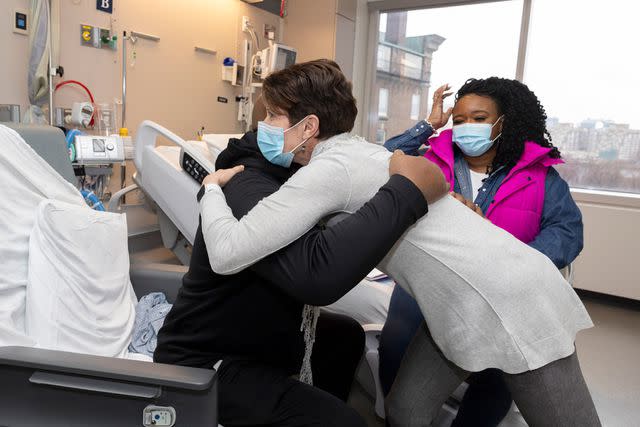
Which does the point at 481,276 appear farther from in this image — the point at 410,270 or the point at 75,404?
the point at 75,404

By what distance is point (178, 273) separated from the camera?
1567mm

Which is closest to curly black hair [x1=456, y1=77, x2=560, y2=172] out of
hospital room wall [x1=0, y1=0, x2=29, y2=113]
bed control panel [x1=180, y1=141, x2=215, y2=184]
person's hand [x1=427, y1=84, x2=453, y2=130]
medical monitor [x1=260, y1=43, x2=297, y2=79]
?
person's hand [x1=427, y1=84, x2=453, y2=130]

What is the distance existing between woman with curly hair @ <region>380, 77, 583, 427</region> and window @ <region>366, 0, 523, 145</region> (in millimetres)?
2617

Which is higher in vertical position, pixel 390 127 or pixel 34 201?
pixel 390 127

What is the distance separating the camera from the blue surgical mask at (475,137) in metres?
1.56

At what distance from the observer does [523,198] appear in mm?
1449

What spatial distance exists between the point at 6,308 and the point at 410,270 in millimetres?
949

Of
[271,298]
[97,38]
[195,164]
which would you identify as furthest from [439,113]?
[97,38]

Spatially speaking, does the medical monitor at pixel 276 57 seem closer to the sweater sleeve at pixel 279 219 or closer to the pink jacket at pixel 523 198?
the pink jacket at pixel 523 198

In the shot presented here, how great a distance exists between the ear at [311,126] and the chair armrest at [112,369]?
0.57 metres

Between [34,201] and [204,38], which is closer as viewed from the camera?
[34,201]

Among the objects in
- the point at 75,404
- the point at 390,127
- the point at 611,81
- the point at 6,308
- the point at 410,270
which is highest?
the point at 611,81

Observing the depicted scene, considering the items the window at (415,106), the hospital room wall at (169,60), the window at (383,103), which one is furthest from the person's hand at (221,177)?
the window at (383,103)

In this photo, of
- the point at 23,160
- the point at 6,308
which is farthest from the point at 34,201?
the point at 6,308
